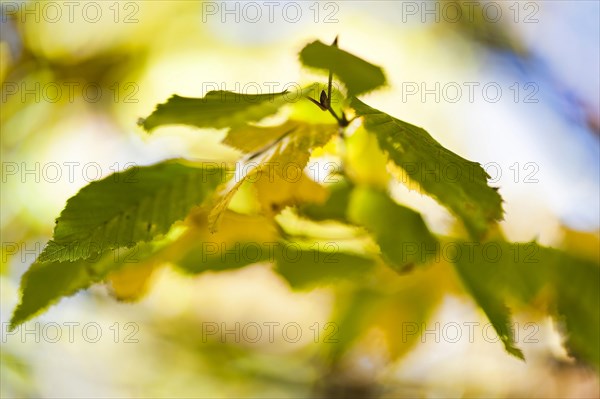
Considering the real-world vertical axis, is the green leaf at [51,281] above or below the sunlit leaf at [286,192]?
below

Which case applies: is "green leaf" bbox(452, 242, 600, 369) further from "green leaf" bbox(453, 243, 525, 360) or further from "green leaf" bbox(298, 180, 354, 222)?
"green leaf" bbox(298, 180, 354, 222)

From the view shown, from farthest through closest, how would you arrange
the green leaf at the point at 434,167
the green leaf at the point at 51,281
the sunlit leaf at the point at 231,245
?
the sunlit leaf at the point at 231,245, the green leaf at the point at 51,281, the green leaf at the point at 434,167

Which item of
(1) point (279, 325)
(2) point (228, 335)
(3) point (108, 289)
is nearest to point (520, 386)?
(1) point (279, 325)

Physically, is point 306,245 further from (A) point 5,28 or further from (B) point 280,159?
(A) point 5,28

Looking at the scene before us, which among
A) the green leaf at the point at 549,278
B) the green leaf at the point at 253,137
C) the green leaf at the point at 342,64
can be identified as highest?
the green leaf at the point at 342,64

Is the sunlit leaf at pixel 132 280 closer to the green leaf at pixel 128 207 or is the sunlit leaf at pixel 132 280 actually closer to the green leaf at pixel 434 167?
the green leaf at pixel 128 207

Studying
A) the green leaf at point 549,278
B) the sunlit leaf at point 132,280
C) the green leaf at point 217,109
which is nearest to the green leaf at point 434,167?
the green leaf at point 217,109

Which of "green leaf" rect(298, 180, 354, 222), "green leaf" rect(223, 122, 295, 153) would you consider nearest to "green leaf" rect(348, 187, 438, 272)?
"green leaf" rect(298, 180, 354, 222)
